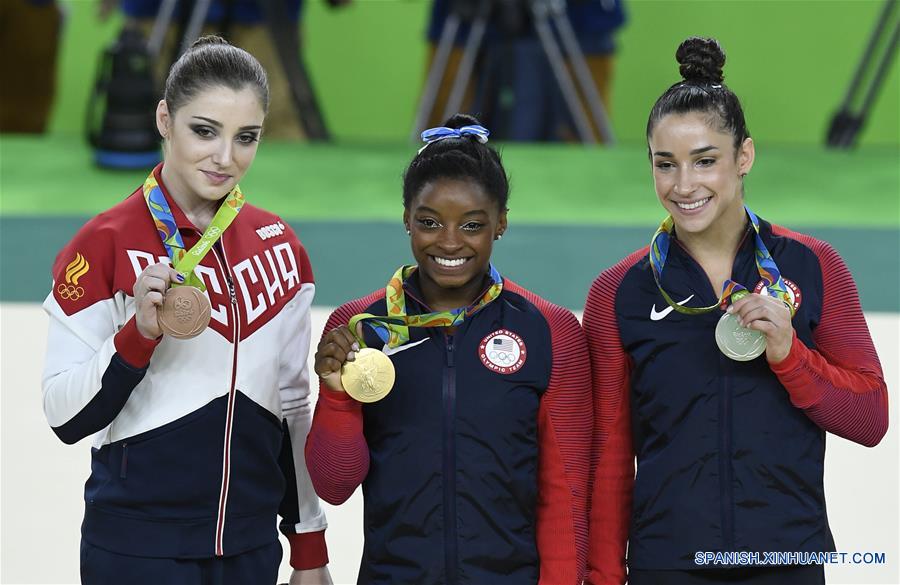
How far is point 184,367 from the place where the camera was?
2482mm

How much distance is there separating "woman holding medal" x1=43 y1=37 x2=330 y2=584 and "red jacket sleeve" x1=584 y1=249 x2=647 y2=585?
611 mm

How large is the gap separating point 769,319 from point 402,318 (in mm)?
653

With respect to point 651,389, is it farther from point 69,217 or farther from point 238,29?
point 238,29

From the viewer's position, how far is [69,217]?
5754 millimetres

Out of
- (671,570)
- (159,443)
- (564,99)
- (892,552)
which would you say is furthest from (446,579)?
(564,99)

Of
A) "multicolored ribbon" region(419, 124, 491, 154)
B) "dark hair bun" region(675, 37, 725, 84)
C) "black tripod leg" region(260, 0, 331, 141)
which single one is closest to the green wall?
"black tripod leg" region(260, 0, 331, 141)

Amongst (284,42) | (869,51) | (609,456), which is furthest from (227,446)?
(869,51)

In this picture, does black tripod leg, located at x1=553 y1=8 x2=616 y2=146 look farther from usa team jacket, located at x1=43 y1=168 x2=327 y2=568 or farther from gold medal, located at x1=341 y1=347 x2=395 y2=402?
gold medal, located at x1=341 y1=347 x2=395 y2=402

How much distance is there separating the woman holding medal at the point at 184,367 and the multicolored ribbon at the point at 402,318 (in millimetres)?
217

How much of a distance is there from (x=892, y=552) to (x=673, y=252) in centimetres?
189

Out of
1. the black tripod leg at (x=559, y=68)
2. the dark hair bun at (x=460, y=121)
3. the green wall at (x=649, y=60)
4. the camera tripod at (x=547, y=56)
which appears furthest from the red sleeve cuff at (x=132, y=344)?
the green wall at (x=649, y=60)

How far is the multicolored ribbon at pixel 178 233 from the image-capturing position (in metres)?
2.40

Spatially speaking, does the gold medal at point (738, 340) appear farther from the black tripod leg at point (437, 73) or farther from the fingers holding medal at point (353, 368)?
the black tripod leg at point (437, 73)

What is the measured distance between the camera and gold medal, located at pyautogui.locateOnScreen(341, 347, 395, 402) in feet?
7.65
